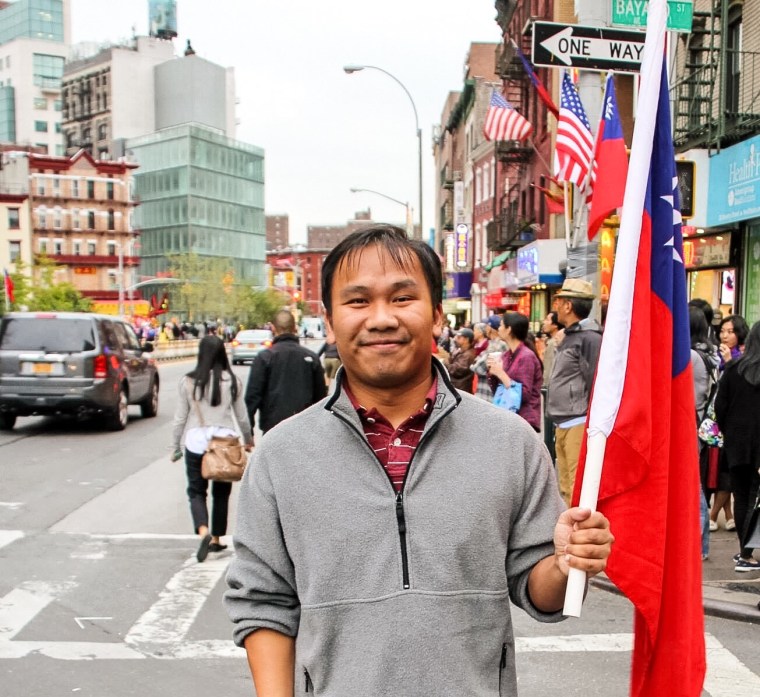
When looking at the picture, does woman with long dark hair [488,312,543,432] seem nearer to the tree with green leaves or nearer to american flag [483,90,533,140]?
american flag [483,90,533,140]

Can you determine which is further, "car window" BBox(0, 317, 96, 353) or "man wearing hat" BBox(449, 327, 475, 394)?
"car window" BBox(0, 317, 96, 353)

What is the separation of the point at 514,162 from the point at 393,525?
114ft

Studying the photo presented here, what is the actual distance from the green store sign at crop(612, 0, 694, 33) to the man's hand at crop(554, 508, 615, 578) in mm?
6143

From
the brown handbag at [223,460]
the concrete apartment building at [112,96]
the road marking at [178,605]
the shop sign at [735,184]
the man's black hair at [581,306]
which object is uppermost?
the concrete apartment building at [112,96]

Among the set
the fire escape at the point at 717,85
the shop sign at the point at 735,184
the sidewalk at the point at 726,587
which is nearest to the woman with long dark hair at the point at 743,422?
the sidewalk at the point at 726,587

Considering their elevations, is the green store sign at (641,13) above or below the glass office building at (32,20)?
below

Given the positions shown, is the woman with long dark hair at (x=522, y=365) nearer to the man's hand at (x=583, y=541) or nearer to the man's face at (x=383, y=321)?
the man's face at (x=383, y=321)

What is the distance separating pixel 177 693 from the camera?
15.4 feet

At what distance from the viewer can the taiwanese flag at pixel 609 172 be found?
6029 millimetres

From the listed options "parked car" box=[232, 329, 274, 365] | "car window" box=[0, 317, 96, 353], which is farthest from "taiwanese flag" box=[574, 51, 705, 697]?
"parked car" box=[232, 329, 274, 365]

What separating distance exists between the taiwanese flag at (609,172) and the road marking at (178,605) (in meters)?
3.71

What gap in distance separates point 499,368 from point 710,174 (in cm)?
892

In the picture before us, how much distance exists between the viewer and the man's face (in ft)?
6.89

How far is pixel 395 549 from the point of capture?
1.98 m
